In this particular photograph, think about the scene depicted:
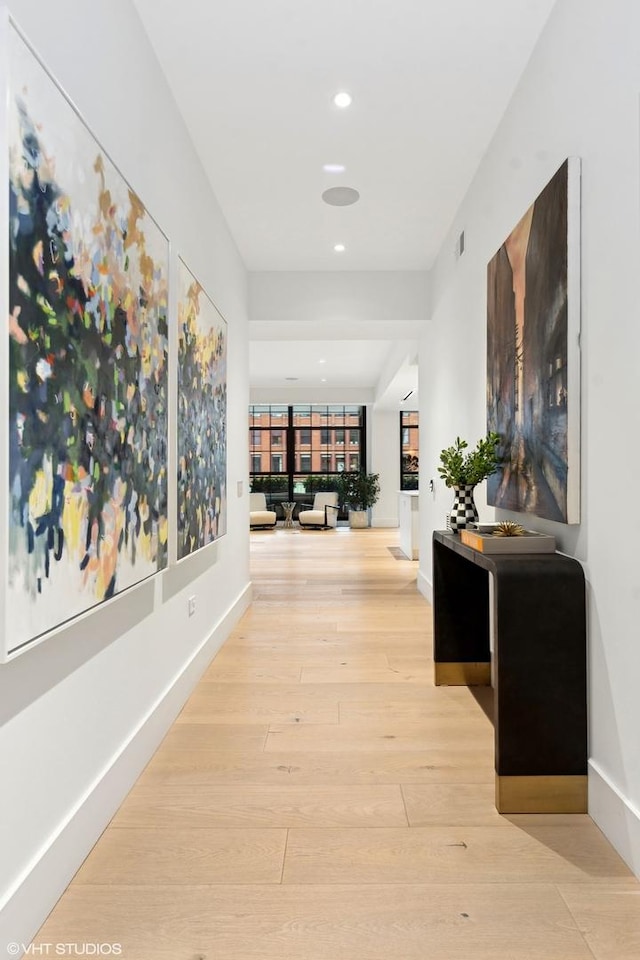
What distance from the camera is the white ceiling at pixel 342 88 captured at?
2225 mm

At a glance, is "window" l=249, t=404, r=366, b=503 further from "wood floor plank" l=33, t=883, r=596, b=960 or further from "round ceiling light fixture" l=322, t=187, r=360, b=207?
"wood floor plank" l=33, t=883, r=596, b=960

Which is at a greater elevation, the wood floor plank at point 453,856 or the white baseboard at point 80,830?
the white baseboard at point 80,830

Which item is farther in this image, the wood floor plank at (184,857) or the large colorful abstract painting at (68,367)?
the wood floor plank at (184,857)

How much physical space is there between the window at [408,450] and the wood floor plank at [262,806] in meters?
10.6

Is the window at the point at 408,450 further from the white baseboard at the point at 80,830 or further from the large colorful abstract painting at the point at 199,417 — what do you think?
the white baseboard at the point at 80,830

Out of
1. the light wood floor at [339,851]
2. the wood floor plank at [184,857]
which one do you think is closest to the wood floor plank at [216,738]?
the light wood floor at [339,851]

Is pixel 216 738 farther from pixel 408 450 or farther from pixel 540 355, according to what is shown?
pixel 408 450

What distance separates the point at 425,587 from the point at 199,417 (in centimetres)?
288

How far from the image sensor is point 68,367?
4.86 feet

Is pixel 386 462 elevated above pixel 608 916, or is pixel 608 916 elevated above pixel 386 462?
pixel 386 462

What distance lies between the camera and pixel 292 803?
1929mm

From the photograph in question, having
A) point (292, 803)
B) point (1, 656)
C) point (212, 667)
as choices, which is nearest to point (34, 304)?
point (1, 656)

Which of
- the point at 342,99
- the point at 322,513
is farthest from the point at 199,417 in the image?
the point at 322,513

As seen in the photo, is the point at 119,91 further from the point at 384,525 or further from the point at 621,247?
the point at 384,525
